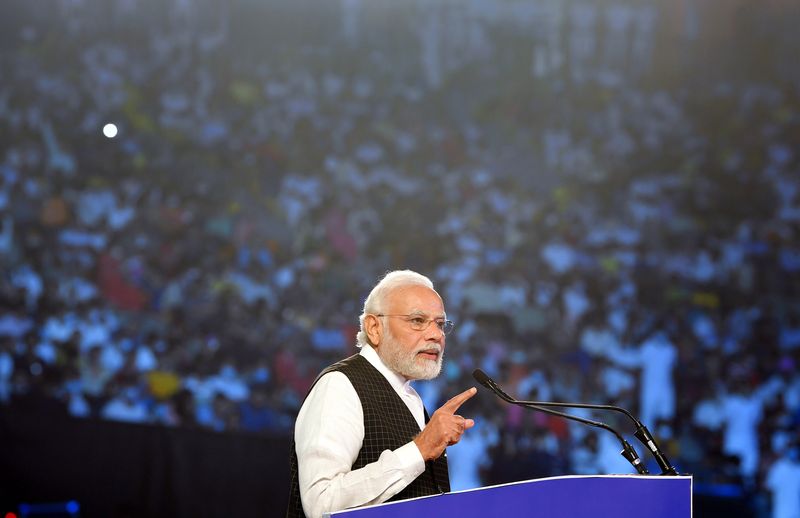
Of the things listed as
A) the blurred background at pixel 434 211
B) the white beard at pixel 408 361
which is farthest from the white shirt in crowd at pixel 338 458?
the blurred background at pixel 434 211

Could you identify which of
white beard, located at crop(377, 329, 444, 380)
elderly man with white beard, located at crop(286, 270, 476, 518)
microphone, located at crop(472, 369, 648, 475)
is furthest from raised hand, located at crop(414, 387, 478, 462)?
white beard, located at crop(377, 329, 444, 380)

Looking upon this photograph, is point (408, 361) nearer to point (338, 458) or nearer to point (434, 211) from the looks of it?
point (338, 458)

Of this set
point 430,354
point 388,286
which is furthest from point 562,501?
point 388,286

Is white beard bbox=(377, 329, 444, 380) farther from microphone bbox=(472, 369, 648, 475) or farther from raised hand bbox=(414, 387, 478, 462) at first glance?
raised hand bbox=(414, 387, 478, 462)

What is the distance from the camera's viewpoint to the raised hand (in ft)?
4.91

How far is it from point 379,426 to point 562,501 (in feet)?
1.44

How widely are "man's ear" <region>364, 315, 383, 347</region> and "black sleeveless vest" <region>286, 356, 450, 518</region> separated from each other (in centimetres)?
5

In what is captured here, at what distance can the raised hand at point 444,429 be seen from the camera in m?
1.50

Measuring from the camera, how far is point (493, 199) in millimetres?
6570

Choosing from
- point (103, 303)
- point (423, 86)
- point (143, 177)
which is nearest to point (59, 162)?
Result: point (143, 177)

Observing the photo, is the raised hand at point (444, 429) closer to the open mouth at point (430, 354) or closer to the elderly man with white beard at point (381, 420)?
the elderly man with white beard at point (381, 420)

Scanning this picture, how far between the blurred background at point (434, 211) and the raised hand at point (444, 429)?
3876mm

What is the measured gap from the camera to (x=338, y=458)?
1.56 m

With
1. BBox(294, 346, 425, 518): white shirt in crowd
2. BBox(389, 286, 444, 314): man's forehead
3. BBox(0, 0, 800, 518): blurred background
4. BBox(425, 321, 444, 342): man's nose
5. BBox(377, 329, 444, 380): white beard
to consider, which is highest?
BBox(0, 0, 800, 518): blurred background
